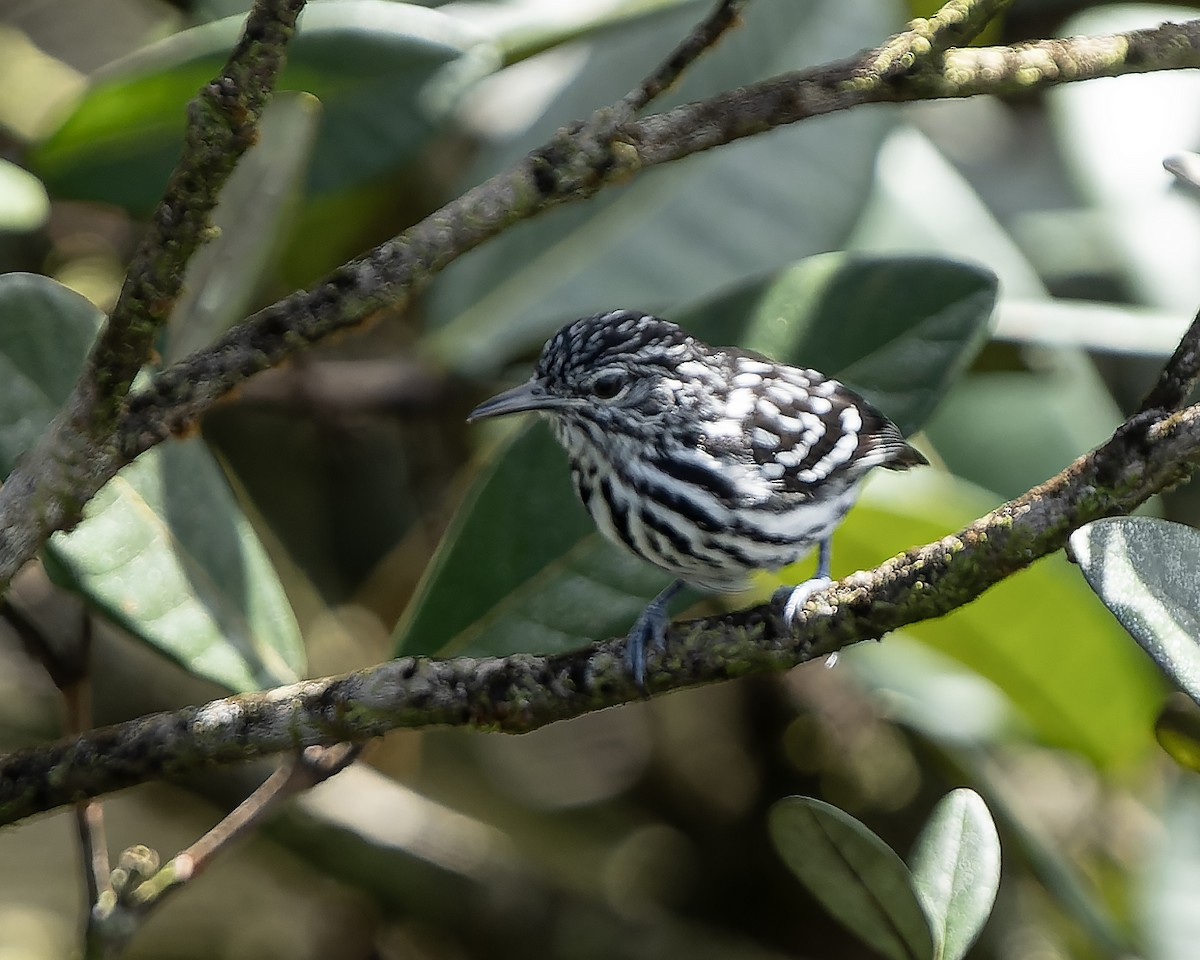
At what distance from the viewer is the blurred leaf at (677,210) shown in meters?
2.73

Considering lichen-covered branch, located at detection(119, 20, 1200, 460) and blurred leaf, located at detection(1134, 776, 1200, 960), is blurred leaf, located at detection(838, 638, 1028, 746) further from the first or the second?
lichen-covered branch, located at detection(119, 20, 1200, 460)

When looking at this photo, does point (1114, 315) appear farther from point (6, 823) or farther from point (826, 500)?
point (6, 823)

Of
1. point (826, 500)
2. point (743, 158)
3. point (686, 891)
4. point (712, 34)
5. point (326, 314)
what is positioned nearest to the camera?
point (326, 314)

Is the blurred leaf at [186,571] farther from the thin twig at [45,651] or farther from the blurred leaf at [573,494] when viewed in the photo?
the blurred leaf at [573,494]

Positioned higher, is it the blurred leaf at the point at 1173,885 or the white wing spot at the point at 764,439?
the white wing spot at the point at 764,439

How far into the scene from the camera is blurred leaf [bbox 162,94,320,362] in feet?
6.99

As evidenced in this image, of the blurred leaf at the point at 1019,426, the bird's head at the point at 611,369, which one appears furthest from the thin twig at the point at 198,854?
the blurred leaf at the point at 1019,426

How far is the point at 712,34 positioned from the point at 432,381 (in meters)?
1.65

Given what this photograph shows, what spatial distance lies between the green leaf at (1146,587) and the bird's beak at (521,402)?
1169 mm

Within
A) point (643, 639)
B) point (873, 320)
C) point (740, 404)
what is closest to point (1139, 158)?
point (740, 404)

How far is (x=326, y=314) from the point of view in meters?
1.42

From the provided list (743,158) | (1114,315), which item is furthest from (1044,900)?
(743,158)

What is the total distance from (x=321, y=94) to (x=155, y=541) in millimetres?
942

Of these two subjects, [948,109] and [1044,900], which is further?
[948,109]
